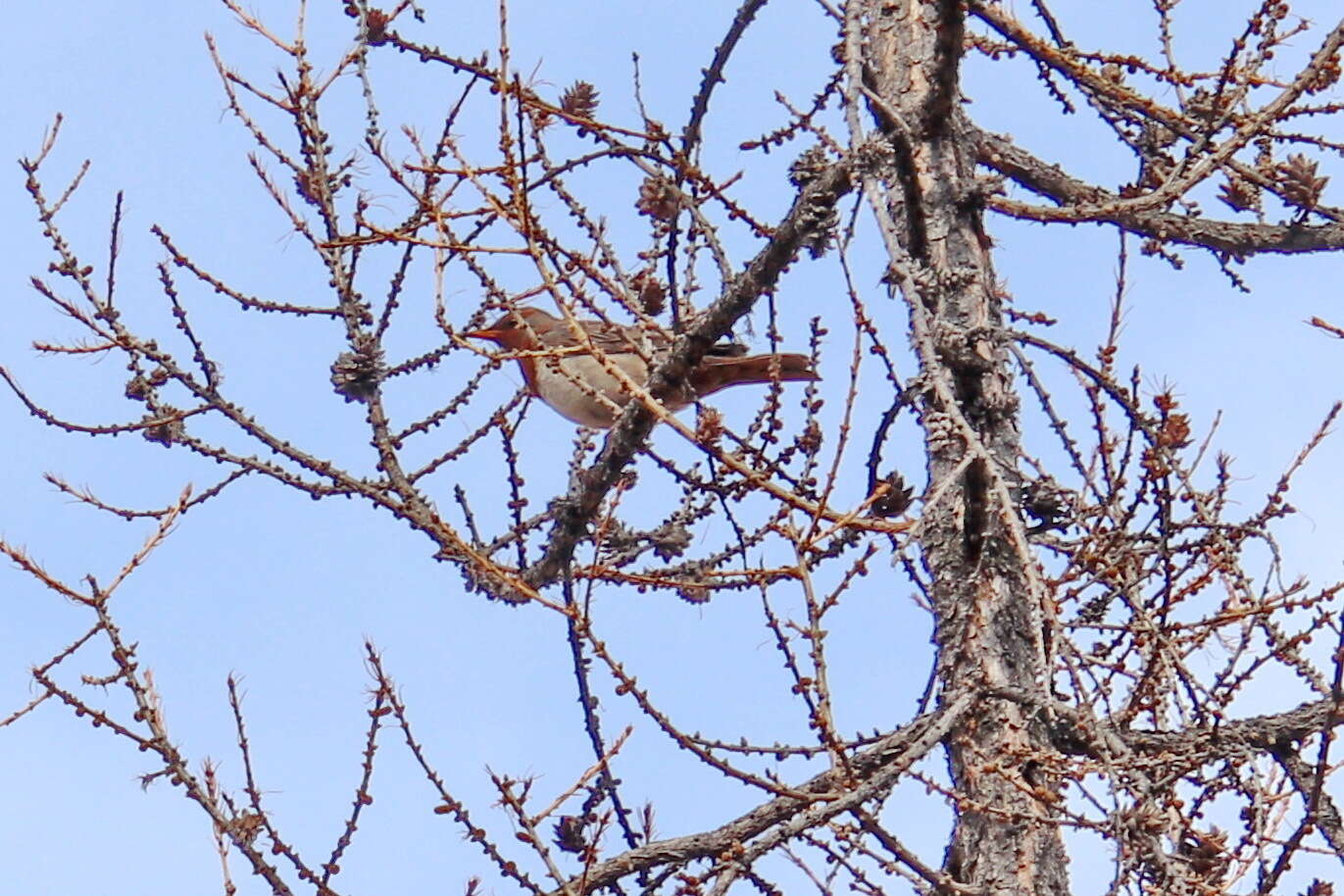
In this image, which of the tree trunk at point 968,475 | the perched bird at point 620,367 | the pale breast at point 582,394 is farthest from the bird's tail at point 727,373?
the tree trunk at point 968,475

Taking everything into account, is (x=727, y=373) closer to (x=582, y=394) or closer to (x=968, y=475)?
(x=582, y=394)

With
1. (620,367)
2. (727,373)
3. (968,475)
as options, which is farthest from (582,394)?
(968,475)

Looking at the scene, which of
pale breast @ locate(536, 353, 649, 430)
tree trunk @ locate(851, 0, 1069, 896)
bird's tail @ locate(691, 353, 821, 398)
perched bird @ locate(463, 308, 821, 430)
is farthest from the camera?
pale breast @ locate(536, 353, 649, 430)

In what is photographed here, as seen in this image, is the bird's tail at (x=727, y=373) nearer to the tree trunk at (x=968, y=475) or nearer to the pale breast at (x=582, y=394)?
the pale breast at (x=582, y=394)

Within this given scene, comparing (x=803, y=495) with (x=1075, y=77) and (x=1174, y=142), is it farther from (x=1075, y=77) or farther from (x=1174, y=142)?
(x=1174, y=142)

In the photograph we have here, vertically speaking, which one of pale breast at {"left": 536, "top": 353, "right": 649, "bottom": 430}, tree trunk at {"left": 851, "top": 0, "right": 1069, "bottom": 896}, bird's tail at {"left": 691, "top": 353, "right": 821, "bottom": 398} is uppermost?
pale breast at {"left": 536, "top": 353, "right": 649, "bottom": 430}

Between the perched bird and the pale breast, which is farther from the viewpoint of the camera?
the pale breast

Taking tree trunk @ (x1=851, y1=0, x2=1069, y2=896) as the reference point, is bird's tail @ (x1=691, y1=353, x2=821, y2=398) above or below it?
above

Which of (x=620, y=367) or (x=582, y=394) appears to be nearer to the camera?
(x=620, y=367)

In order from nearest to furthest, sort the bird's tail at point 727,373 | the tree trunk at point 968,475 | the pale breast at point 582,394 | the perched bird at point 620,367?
the tree trunk at point 968,475
the perched bird at point 620,367
the bird's tail at point 727,373
the pale breast at point 582,394

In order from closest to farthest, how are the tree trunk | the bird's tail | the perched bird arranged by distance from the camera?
the tree trunk
the perched bird
the bird's tail

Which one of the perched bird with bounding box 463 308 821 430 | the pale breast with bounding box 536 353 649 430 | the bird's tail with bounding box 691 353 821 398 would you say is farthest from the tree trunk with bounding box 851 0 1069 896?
the pale breast with bounding box 536 353 649 430

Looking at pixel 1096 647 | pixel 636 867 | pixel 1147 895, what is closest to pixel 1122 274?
pixel 1096 647

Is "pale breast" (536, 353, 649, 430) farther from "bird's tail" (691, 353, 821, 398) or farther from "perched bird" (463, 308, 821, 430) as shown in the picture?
"bird's tail" (691, 353, 821, 398)
